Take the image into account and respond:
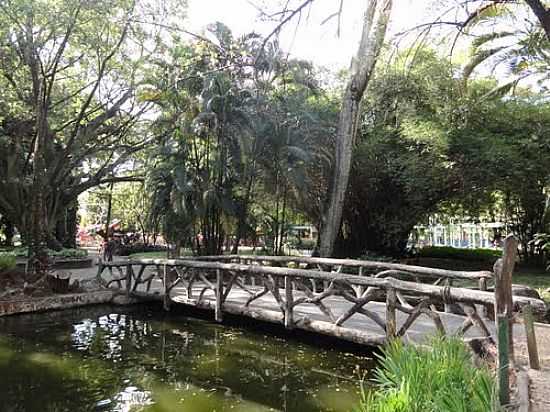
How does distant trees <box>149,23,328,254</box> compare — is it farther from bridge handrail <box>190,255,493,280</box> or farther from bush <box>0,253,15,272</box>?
bush <box>0,253,15,272</box>

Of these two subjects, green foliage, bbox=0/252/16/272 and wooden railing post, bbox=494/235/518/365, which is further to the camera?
green foliage, bbox=0/252/16/272

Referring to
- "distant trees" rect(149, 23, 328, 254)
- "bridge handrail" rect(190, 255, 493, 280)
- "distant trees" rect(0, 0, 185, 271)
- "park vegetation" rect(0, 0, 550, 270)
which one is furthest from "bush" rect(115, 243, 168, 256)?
"bridge handrail" rect(190, 255, 493, 280)

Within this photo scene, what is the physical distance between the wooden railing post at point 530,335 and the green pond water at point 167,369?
81.9 inches

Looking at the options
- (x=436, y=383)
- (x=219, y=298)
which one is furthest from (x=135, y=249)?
(x=436, y=383)

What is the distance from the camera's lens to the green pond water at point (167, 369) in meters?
5.43

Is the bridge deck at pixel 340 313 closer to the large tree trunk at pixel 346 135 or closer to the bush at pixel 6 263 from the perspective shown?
the large tree trunk at pixel 346 135

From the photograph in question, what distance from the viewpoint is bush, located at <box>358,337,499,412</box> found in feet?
9.42

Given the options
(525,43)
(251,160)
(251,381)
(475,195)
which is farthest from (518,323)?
(475,195)

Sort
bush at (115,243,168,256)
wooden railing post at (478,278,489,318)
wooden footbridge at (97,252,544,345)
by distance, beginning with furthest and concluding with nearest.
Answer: bush at (115,243,168,256) → wooden railing post at (478,278,489,318) → wooden footbridge at (97,252,544,345)

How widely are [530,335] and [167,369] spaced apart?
459cm

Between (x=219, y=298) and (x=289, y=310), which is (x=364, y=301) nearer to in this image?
(x=289, y=310)

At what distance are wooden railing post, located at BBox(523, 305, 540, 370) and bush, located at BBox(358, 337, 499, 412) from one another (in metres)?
0.48

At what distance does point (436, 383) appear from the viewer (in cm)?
319

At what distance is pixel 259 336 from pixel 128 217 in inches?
1373
